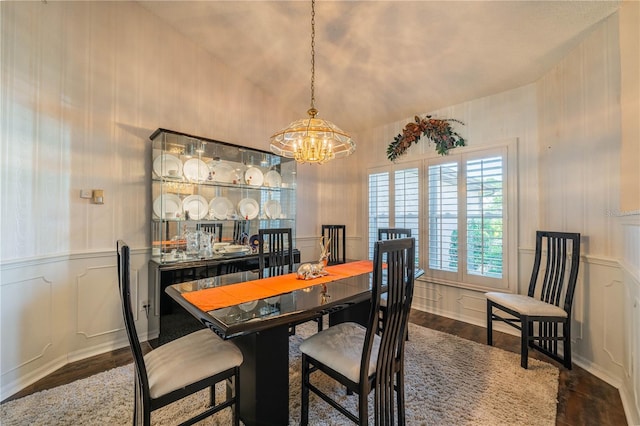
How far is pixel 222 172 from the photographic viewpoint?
342 cm

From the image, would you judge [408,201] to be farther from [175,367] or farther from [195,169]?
[175,367]

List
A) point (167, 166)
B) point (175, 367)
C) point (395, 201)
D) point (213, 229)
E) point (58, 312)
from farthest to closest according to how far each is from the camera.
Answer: point (395, 201)
point (213, 229)
point (167, 166)
point (58, 312)
point (175, 367)

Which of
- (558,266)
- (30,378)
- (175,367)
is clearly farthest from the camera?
(558,266)

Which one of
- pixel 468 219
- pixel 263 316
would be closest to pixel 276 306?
pixel 263 316

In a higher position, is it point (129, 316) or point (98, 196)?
point (98, 196)

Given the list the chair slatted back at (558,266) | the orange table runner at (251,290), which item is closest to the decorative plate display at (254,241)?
the orange table runner at (251,290)

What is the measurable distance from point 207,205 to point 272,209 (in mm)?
904

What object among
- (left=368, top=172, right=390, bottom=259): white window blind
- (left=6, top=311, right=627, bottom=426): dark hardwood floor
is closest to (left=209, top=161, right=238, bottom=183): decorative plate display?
(left=6, top=311, right=627, bottom=426): dark hardwood floor

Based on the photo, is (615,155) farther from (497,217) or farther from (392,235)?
(392,235)

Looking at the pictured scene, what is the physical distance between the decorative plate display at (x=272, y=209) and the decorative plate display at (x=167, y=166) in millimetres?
1181

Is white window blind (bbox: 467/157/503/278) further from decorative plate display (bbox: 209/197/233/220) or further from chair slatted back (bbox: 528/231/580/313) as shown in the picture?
decorative plate display (bbox: 209/197/233/220)

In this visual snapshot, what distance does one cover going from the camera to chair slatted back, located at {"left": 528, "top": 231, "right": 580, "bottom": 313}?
239 centimetres

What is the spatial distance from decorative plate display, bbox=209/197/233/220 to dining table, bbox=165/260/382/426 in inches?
59.5

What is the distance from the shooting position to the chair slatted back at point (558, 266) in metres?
2.39
